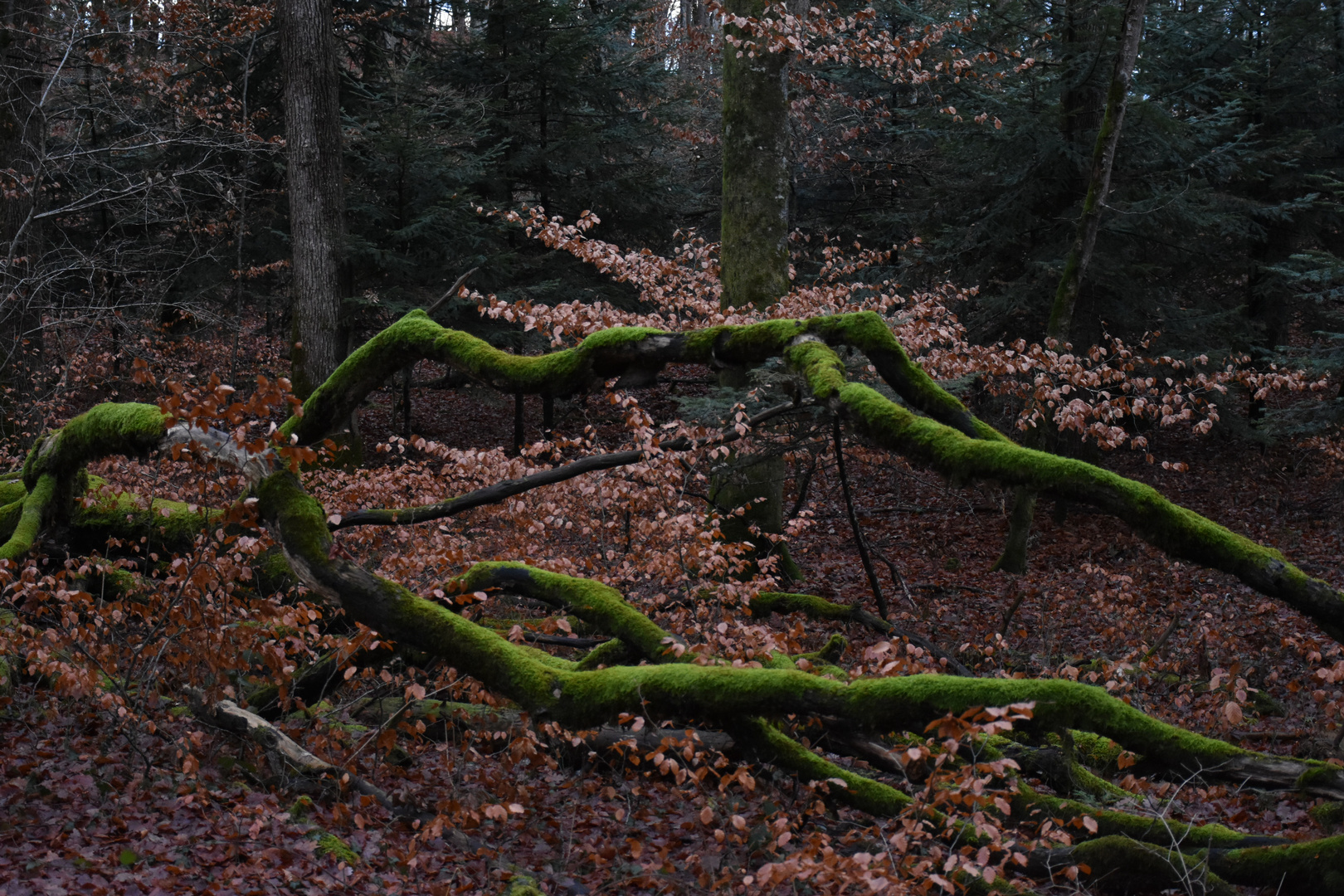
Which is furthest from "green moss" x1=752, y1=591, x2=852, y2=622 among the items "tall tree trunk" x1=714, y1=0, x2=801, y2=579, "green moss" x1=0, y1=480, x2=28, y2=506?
"green moss" x1=0, y1=480, x2=28, y2=506

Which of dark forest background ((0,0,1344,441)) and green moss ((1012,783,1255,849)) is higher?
dark forest background ((0,0,1344,441))

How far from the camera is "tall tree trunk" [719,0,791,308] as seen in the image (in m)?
10.7

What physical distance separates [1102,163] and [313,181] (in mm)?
12068

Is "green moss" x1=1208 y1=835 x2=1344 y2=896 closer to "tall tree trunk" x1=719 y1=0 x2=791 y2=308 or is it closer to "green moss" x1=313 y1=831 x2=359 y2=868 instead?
"green moss" x1=313 y1=831 x2=359 y2=868

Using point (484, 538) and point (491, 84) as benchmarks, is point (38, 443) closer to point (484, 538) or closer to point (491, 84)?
point (484, 538)

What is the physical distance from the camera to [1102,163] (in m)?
11.2

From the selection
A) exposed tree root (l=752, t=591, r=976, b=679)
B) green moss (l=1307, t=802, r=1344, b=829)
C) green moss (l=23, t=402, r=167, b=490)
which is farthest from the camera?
exposed tree root (l=752, t=591, r=976, b=679)

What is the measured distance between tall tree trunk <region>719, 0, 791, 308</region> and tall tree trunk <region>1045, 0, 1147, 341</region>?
13.0 ft

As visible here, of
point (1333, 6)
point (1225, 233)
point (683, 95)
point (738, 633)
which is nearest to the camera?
point (738, 633)

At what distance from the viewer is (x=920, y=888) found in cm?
374

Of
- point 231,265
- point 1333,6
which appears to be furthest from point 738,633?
point 1333,6

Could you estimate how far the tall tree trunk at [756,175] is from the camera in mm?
10734

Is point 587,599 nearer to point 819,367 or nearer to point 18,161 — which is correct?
point 819,367

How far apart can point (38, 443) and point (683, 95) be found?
16268mm
